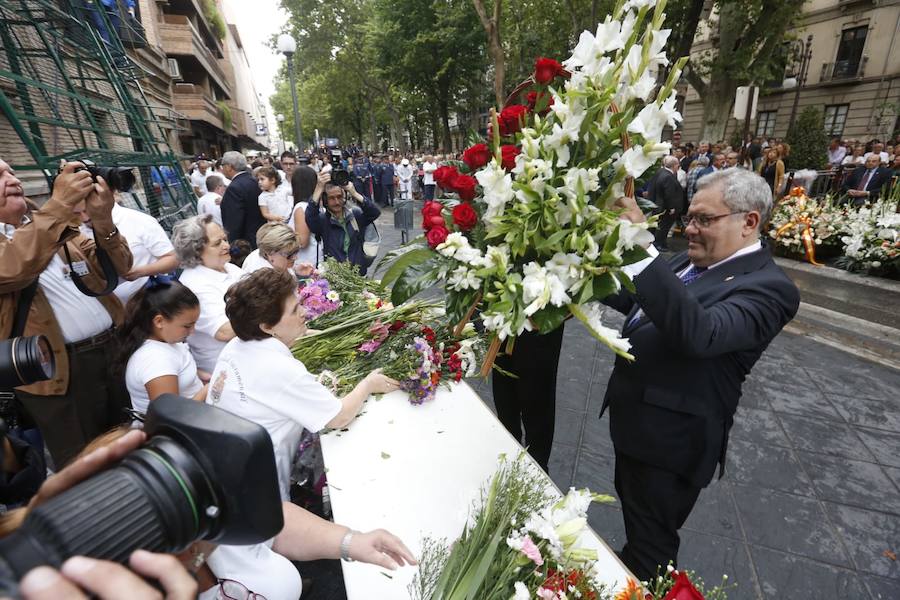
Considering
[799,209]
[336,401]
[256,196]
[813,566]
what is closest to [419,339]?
[336,401]

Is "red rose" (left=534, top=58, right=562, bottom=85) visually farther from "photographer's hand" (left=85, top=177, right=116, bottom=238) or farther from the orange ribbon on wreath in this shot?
the orange ribbon on wreath

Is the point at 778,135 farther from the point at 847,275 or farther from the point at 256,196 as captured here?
the point at 256,196

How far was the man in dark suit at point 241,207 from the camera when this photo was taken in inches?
210

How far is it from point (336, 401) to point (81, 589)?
149 centimetres

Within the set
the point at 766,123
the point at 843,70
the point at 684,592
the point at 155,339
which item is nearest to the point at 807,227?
the point at 684,592

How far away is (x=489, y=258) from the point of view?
1282 mm

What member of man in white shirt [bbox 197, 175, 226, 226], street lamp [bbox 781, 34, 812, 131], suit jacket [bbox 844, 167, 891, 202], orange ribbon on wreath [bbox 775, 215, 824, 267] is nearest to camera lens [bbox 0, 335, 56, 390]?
man in white shirt [bbox 197, 175, 226, 226]

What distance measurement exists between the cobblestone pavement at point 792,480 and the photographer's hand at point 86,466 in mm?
2555

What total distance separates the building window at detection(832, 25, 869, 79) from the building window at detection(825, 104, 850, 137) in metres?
1.42

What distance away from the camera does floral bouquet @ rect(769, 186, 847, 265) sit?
741cm

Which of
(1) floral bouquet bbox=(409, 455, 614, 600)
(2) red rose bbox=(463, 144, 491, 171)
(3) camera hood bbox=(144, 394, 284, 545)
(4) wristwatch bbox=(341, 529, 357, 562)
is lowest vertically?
(4) wristwatch bbox=(341, 529, 357, 562)


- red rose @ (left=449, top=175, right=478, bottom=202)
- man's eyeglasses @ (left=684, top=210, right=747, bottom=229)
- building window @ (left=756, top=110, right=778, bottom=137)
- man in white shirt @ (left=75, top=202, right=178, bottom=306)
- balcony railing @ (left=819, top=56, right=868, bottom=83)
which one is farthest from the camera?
building window @ (left=756, top=110, right=778, bottom=137)

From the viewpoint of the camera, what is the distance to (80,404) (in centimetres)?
244

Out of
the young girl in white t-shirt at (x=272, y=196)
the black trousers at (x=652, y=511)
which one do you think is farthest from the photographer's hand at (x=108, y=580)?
the young girl in white t-shirt at (x=272, y=196)
